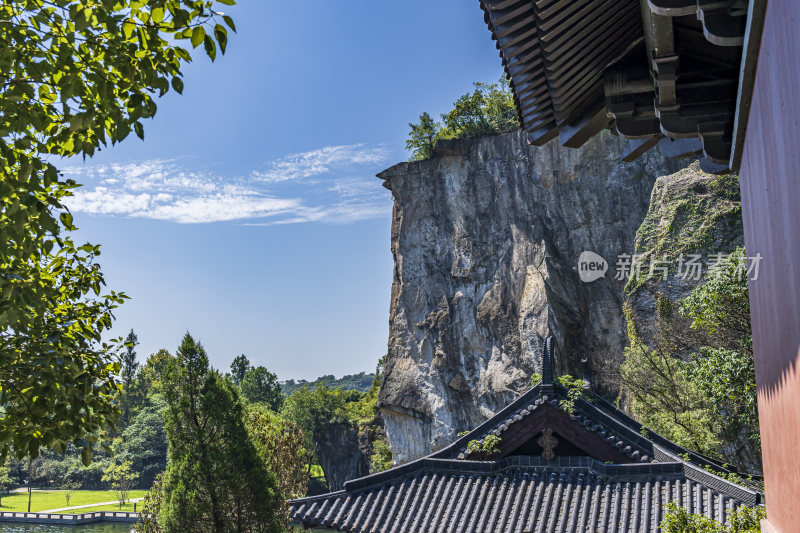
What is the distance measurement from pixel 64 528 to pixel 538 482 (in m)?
32.8

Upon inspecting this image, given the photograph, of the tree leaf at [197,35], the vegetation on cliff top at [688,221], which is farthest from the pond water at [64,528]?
the tree leaf at [197,35]


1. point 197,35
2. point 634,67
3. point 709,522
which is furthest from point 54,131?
point 709,522

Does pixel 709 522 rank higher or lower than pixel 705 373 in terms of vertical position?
lower

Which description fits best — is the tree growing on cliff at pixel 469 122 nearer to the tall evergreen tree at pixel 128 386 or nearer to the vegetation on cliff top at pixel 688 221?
the vegetation on cliff top at pixel 688 221

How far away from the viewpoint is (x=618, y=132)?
14.2 feet

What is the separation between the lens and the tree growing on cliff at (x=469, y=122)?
3173 cm

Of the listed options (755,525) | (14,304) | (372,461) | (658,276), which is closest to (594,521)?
(755,525)

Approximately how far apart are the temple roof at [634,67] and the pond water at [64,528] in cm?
3510

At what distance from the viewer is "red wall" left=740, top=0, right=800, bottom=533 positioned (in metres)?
2.12

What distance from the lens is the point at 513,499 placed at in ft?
27.5

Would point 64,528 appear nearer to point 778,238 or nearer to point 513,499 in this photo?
point 513,499

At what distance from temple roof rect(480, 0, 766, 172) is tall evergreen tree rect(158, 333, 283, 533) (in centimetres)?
926

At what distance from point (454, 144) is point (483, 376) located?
10.7 meters

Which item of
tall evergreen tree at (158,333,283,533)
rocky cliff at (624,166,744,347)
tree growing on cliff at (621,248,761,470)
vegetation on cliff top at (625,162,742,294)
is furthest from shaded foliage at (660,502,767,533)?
vegetation on cliff top at (625,162,742,294)
